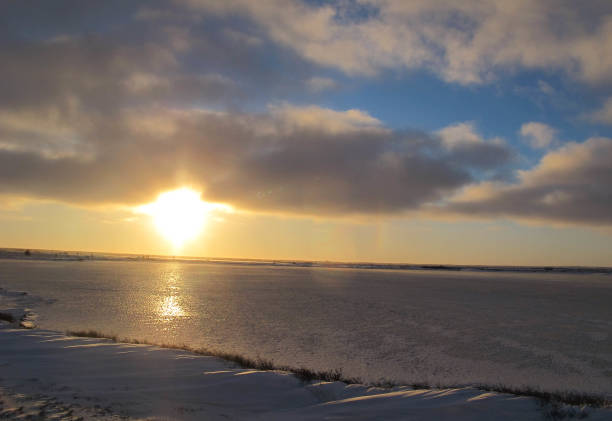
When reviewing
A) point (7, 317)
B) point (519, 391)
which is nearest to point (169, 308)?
point (7, 317)

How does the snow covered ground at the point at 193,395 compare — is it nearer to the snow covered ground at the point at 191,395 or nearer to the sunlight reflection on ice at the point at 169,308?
the snow covered ground at the point at 191,395

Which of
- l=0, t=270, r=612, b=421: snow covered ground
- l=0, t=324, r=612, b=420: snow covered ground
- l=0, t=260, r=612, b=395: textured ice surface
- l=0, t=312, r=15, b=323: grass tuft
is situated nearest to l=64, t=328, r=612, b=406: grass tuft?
l=0, t=270, r=612, b=421: snow covered ground

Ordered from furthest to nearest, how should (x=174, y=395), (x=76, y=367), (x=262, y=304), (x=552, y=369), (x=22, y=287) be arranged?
(x=22, y=287), (x=262, y=304), (x=552, y=369), (x=76, y=367), (x=174, y=395)

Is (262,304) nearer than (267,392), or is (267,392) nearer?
(267,392)

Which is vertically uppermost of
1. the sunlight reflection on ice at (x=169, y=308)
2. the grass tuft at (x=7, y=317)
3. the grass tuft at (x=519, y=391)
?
the grass tuft at (x=519, y=391)

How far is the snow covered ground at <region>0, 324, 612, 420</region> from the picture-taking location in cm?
689

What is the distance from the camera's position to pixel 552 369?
523 inches

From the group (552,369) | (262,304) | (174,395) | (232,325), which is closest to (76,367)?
(174,395)

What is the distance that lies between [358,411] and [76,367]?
20.4 ft

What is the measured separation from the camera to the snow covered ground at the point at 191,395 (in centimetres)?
689

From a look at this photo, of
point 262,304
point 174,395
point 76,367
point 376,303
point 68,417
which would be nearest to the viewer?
point 68,417

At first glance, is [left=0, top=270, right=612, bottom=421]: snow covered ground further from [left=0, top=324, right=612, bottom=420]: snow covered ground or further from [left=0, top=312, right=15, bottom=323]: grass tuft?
[left=0, top=312, right=15, bottom=323]: grass tuft

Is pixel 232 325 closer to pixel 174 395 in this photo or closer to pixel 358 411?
pixel 174 395

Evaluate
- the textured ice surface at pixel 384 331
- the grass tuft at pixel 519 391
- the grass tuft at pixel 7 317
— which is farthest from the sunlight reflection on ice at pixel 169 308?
the grass tuft at pixel 519 391
